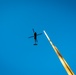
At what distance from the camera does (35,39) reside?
25875 millimetres

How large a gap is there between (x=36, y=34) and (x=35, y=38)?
1.01m

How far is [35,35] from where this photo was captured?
26250 mm

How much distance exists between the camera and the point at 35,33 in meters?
26.4

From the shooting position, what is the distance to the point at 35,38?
2619 cm

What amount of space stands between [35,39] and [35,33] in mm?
1548

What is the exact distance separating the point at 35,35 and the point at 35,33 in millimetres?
515

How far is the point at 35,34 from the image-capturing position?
26.3 metres

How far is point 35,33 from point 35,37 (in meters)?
0.98

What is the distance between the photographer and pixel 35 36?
2622cm

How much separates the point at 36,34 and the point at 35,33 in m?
0.36

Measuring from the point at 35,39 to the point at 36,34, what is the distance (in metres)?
1.31

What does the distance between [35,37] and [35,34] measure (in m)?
0.73

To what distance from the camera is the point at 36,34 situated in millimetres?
26328

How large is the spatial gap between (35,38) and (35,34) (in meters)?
0.98
